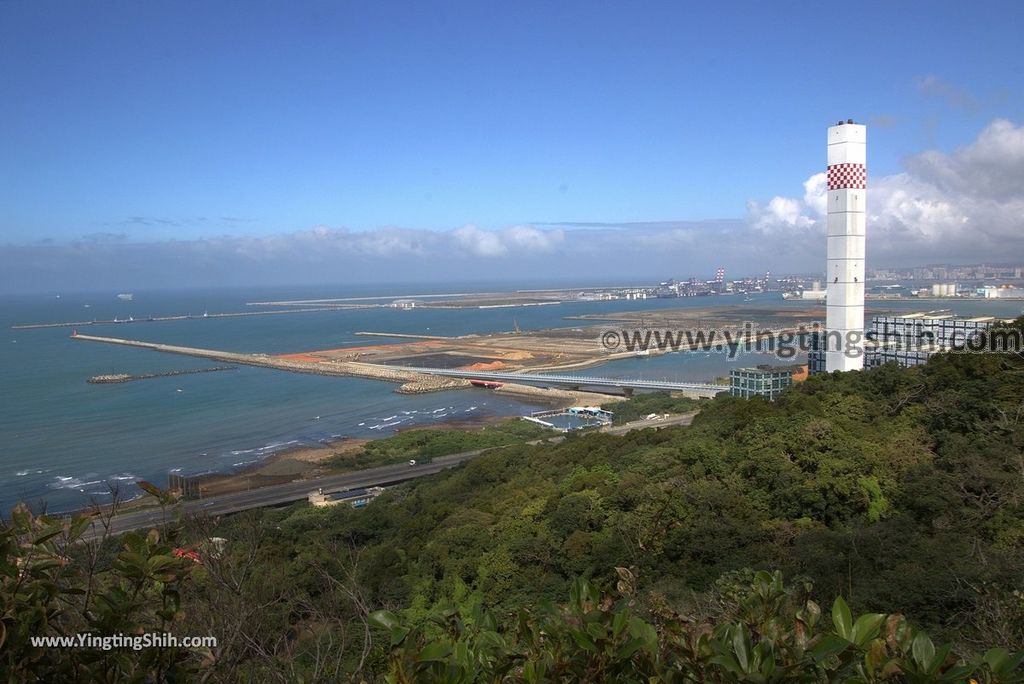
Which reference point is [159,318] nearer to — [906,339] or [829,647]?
[906,339]

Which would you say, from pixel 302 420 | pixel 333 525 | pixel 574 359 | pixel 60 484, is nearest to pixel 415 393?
pixel 302 420

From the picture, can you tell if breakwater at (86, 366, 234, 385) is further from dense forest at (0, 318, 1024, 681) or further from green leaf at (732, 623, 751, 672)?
green leaf at (732, 623, 751, 672)

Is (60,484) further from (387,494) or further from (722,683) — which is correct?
(722,683)

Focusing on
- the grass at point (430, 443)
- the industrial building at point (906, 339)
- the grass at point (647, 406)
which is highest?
the industrial building at point (906, 339)

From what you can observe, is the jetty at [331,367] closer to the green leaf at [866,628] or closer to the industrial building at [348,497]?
the industrial building at [348,497]

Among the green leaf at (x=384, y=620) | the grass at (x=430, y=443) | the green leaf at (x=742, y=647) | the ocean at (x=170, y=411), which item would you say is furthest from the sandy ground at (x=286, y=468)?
the green leaf at (x=742, y=647)

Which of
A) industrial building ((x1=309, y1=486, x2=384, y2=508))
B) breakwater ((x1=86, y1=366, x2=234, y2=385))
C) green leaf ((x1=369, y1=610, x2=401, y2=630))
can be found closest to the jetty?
breakwater ((x1=86, y1=366, x2=234, y2=385))
